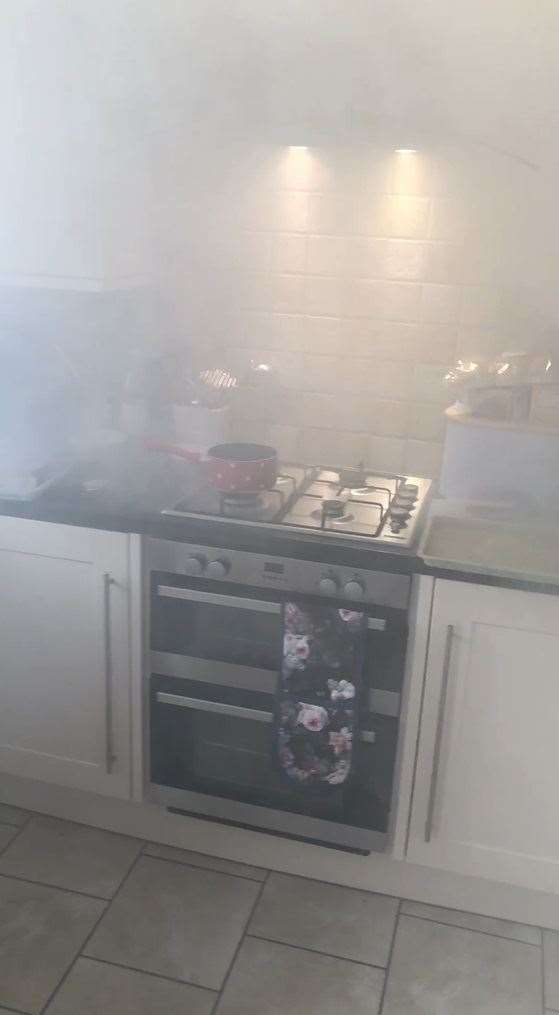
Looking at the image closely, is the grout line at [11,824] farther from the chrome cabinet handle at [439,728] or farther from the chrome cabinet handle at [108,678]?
the chrome cabinet handle at [439,728]

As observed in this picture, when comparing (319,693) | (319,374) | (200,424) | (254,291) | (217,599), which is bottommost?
(319,693)

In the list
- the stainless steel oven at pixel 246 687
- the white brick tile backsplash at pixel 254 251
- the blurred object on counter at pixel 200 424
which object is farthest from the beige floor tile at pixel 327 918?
the white brick tile backsplash at pixel 254 251

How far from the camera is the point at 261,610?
5.51 feet

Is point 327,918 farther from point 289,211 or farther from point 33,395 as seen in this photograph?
point 289,211

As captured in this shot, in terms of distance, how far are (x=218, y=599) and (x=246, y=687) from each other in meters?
0.18

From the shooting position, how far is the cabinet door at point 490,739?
62.2 inches

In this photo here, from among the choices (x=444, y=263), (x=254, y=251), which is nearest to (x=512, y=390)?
(x=444, y=263)

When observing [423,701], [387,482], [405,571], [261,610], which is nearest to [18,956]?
[261,610]

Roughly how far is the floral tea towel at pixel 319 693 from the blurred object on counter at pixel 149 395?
70cm

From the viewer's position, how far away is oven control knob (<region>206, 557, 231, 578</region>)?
66.0 inches

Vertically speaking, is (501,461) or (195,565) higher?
(501,461)

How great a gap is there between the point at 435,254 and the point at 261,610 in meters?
0.85

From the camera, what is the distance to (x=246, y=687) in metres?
1.73

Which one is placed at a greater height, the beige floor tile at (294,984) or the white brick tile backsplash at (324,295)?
the white brick tile backsplash at (324,295)
